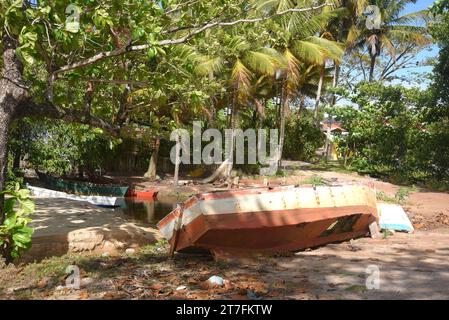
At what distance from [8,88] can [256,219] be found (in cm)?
426

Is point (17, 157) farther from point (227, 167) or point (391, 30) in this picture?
point (391, 30)

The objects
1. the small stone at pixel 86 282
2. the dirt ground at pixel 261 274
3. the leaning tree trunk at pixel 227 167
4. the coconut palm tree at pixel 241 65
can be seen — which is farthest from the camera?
the leaning tree trunk at pixel 227 167

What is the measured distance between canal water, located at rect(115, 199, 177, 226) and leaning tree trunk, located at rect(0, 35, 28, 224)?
7.73 metres

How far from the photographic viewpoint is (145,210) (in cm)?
1748

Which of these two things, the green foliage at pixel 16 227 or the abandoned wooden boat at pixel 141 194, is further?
the abandoned wooden boat at pixel 141 194

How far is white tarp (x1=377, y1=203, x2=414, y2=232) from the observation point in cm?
1019

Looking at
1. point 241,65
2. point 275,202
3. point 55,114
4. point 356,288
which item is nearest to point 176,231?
point 275,202

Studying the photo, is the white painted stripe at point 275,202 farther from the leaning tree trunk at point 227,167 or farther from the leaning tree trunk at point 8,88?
the leaning tree trunk at point 227,167

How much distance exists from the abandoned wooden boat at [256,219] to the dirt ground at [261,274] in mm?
287

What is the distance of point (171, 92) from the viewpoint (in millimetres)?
9320

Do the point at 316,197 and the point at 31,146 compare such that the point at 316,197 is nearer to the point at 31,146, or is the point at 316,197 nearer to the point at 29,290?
the point at 29,290

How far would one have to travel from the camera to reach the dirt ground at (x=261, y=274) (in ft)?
17.9

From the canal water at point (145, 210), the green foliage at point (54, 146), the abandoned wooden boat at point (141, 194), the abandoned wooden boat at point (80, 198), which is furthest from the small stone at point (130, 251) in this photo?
the abandoned wooden boat at point (141, 194)
